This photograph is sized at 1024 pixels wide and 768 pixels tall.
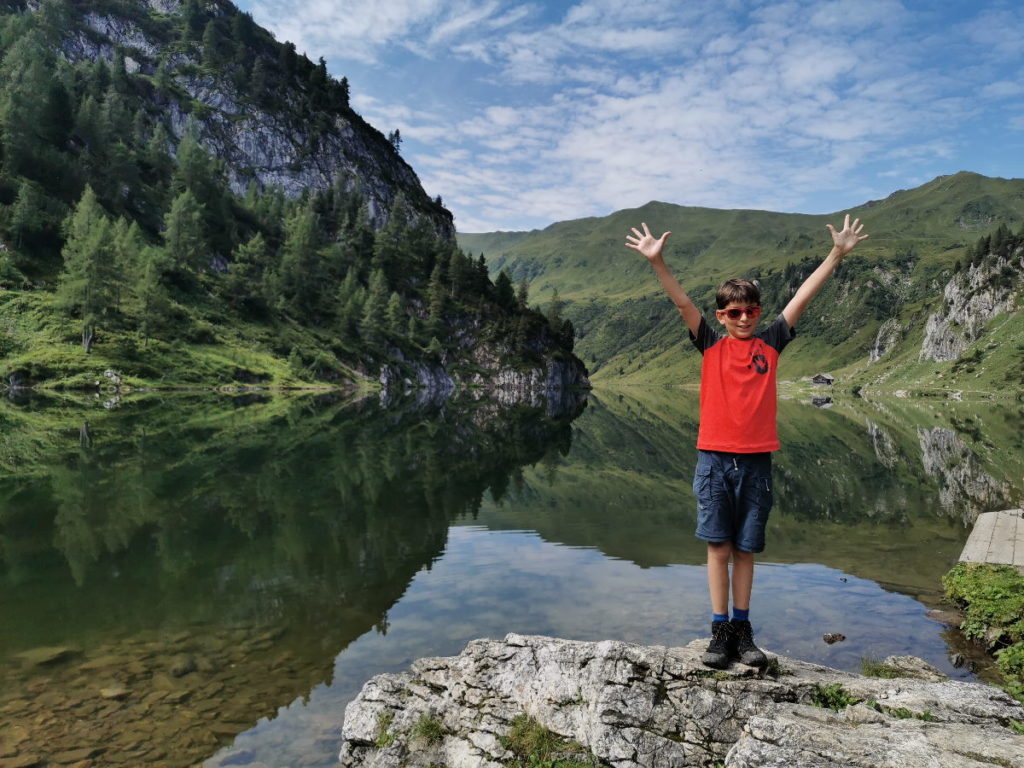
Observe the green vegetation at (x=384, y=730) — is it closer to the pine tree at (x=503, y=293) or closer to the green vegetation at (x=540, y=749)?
the green vegetation at (x=540, y=749)

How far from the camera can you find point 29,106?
384ft

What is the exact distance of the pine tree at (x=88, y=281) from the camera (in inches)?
3543

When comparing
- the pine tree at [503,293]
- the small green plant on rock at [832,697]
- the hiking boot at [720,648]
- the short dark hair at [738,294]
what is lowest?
the small green plant on rock at [832,697]

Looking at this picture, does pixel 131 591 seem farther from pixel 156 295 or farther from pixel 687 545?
pixel 156 295

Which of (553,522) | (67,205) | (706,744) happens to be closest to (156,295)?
(67,205)

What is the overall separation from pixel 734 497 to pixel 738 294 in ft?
8.43

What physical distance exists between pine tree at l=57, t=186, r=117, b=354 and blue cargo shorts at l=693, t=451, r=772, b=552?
10287 centimetres

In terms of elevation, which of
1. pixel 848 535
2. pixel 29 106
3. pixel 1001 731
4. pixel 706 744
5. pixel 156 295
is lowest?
pixel 848 535

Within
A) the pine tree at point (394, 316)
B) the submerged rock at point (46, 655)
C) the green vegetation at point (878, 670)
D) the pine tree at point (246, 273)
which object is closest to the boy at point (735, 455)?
the green vegetation at point (878, 670)

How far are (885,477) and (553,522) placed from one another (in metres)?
26.5

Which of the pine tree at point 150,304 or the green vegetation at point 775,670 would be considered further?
the pine tree at point 150,304

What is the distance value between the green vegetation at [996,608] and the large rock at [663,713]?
20.2 ft

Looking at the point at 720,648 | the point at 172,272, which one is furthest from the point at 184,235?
the point at 720,648

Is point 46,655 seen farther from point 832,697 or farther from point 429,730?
point 832,697
